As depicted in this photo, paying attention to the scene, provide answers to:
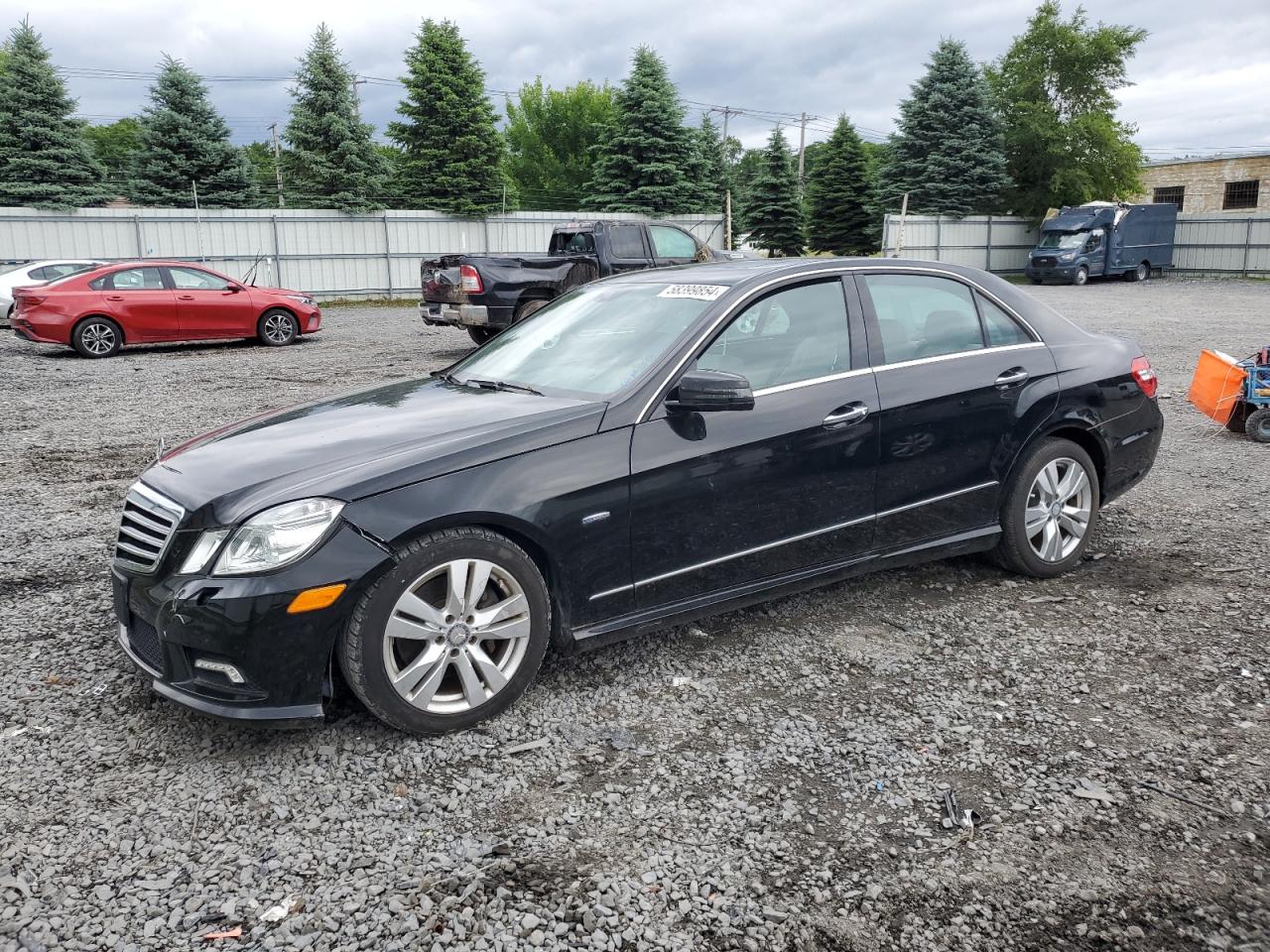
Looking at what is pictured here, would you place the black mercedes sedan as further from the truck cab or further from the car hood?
the truck cab

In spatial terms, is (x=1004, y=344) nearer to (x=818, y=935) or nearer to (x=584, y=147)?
(x=818, y=935)

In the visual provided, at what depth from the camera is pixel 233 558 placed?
3154 mm

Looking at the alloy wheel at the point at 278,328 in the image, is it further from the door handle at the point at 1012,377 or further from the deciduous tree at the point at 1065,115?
the deciduous tree at the point at 1065,115

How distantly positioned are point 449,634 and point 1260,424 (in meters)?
7.46

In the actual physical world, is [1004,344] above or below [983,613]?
above

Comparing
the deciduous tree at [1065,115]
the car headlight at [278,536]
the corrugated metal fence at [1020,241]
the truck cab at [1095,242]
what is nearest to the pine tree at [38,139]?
the corrugated metal fence at [1020,241]

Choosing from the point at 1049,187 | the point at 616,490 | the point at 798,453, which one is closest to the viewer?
the point at 616,490

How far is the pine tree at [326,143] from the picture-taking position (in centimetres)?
3041

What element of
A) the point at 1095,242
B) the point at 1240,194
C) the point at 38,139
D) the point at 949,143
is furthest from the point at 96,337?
the point at 1240,194

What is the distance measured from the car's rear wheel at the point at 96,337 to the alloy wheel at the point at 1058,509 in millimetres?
14728

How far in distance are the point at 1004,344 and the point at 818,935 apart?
3245 millimetres

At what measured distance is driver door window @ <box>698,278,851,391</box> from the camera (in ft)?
13.5

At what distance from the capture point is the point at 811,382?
4.20 meters

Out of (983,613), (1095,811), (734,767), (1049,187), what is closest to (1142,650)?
(983,613)
